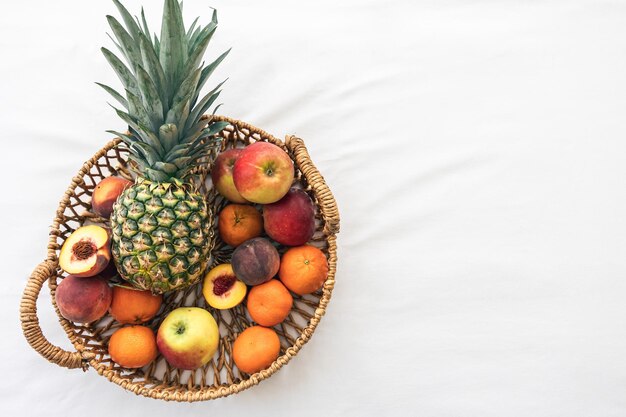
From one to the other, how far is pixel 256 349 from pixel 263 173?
0.38m

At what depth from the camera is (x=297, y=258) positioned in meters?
1.15

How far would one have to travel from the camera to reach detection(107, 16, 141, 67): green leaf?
900mm

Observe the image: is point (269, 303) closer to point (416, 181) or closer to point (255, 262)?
point (255, 262)

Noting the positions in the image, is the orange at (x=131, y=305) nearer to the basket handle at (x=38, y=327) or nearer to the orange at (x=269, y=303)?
the basket handle at (x=38, y=327)

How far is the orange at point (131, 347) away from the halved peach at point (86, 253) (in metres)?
0.16

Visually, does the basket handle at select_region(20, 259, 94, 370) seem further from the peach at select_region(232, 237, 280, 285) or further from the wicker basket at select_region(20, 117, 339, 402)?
the peach at select_region(232, 237, 280, 285)

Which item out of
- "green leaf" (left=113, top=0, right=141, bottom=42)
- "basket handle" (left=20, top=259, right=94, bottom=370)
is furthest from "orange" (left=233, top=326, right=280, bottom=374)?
"green leaf" (left=113, top=0, right=141, bottom=42)

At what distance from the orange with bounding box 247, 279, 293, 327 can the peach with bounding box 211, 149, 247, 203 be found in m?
0.22

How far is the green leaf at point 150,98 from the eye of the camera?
90 cm

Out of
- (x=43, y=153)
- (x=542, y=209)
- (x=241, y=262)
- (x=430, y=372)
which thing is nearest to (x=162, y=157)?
(x=241, y=262)

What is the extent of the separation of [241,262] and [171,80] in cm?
40

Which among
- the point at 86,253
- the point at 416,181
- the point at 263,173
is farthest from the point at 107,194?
the point at 416,181

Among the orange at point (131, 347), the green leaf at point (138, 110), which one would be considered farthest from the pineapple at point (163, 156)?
the orange at point (131, 347)

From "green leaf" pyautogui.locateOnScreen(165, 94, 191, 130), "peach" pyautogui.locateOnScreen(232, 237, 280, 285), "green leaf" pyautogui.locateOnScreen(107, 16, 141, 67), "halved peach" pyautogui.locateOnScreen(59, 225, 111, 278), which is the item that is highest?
"green leaf" pyautogui.locateOnScreen(107, 16, 141, 67)
